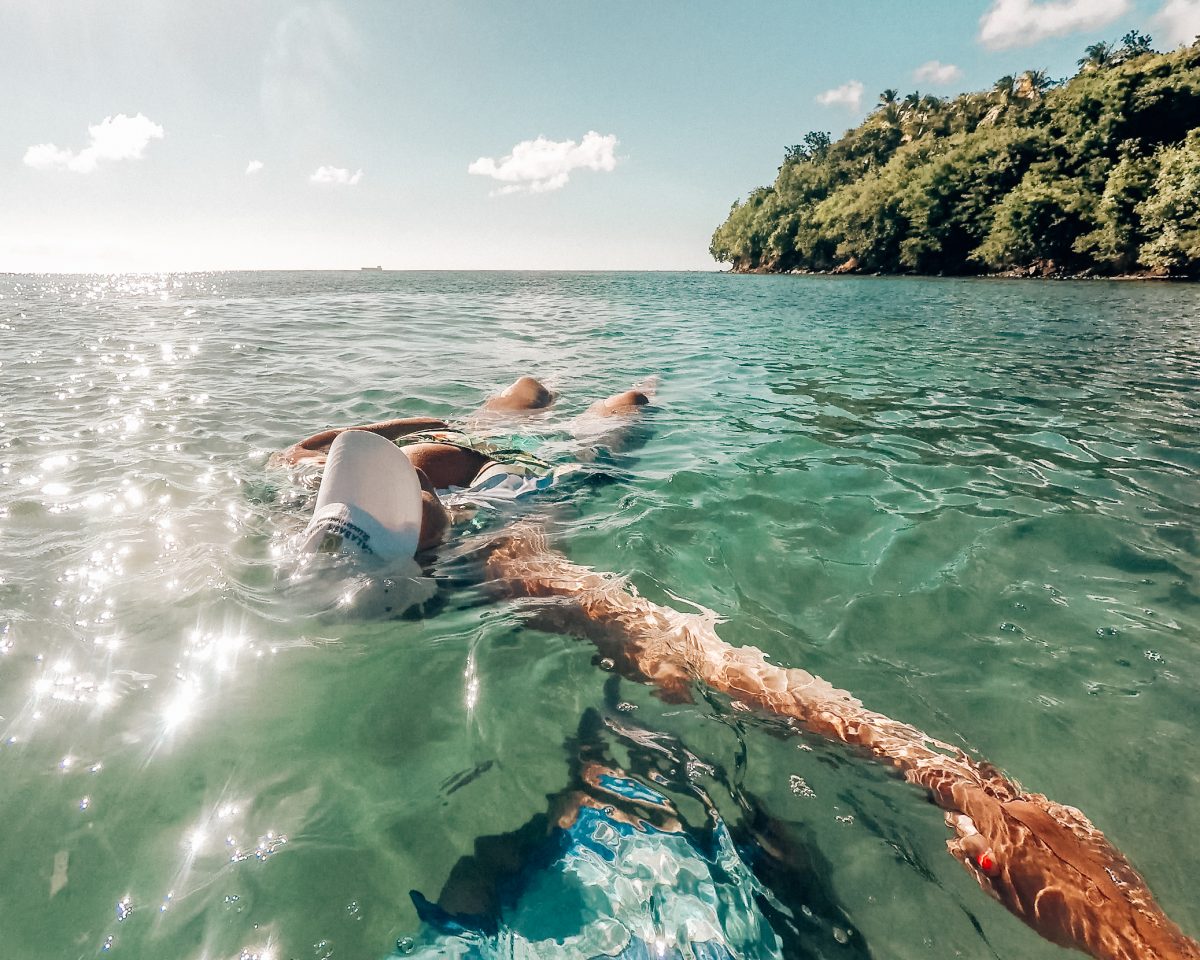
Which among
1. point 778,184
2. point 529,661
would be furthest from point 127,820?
point 778,184

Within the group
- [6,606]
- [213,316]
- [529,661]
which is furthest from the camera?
[213,316]

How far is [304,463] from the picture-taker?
→ 16.7 feet

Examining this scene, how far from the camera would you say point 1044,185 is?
1523 inches

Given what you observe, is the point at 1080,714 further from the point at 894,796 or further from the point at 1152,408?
the point at 1152,408

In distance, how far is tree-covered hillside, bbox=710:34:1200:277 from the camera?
1284 inches

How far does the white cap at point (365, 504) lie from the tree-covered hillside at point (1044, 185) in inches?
1652

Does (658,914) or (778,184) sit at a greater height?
(778,184)

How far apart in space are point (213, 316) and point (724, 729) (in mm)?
25480

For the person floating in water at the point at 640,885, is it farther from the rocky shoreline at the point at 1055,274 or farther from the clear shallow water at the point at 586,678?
the rocky shoreline at the point at 1055,274

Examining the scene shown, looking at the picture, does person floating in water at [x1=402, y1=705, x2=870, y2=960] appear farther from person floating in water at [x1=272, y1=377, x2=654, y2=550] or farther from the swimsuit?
the swimsuit

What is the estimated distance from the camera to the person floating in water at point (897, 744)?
1.66m

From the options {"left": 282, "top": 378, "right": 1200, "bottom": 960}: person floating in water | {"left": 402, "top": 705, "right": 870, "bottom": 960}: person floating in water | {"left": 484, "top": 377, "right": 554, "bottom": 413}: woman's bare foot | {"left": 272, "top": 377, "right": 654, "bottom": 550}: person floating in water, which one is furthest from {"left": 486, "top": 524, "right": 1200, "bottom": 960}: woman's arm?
{"left": 484, "top": 377, "right": 554, "bottom": 413}: woman's bare foot

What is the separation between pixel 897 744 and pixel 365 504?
3062 millimetres

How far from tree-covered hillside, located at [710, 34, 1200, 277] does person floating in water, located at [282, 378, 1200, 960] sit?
41.2 m
